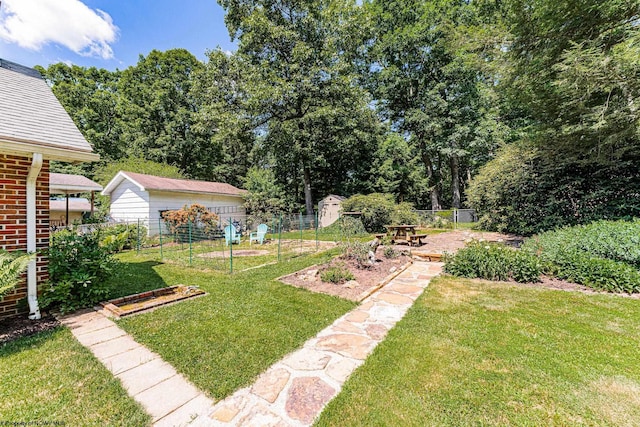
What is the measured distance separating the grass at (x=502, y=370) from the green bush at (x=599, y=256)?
32.1 inches

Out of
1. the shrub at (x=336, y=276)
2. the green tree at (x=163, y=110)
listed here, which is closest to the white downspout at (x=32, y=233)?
the shrub at (x=336, y=276)

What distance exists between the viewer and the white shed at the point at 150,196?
12.9m

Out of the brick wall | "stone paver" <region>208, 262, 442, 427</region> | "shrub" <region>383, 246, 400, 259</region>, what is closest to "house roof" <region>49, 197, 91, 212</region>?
the brick wall

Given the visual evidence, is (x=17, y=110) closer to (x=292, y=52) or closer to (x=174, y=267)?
(x=174, y=267)

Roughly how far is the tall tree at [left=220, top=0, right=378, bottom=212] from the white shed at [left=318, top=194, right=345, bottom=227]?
1407 millimetres

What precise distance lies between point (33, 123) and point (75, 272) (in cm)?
230

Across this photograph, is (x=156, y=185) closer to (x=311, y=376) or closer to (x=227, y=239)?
(x=227, y=239)

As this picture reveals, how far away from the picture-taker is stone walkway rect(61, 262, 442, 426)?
2018 millimetres

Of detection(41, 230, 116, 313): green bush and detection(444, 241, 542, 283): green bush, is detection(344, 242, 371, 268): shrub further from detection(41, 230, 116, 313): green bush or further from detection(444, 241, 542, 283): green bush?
detection(41, 230, 116, 313): green bush

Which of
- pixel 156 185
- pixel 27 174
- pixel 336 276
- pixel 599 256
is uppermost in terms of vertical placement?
pixel 156 185

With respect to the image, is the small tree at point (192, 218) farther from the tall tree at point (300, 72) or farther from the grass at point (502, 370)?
the grass at point (502, 370)

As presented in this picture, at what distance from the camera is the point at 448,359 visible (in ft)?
9.07

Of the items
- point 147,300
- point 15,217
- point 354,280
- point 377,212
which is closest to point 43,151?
point 15,217

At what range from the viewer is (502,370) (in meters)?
2.57
